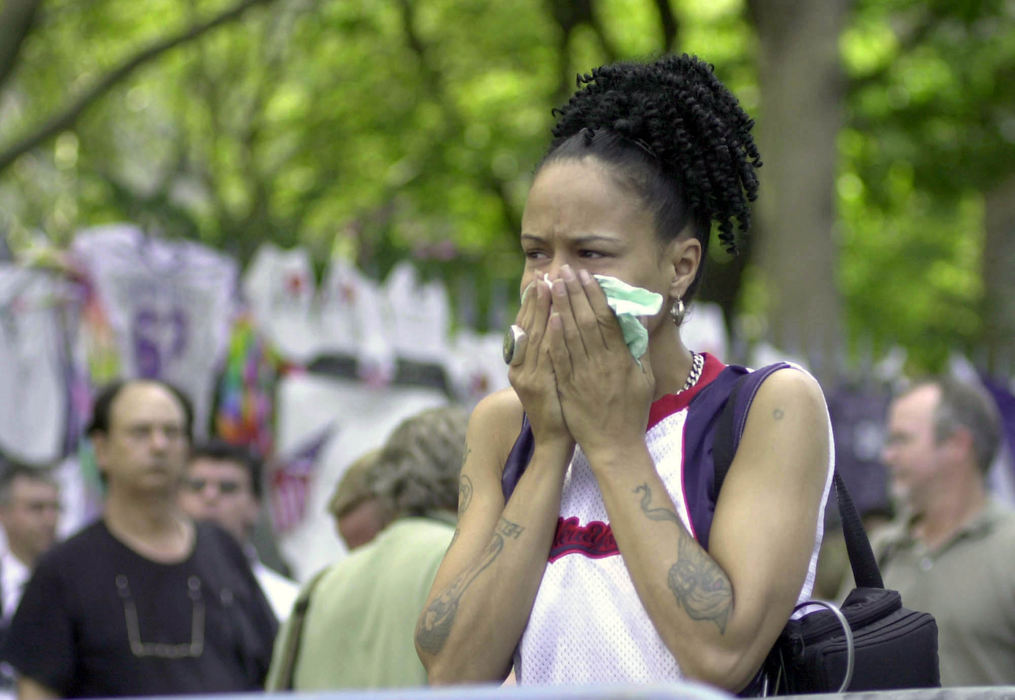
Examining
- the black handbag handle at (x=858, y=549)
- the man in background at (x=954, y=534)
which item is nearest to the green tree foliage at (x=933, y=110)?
the man in background at (x=954, y=534)

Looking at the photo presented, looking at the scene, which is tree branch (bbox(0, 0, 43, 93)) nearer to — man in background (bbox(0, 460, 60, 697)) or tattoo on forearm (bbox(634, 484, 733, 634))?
man in background (bbox(0, 460, 60, 697))

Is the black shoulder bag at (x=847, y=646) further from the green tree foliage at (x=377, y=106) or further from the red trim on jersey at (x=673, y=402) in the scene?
the green tree foliage at (x=377, y=106)

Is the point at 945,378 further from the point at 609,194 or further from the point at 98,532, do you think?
the point at 609,194

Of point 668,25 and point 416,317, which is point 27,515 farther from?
point 668,25

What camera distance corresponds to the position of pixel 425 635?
2039mm

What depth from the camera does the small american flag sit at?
23.5 feet

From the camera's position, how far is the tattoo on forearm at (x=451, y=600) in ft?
6.53

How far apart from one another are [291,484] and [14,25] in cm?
288

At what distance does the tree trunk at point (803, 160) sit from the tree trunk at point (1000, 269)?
4.32 m

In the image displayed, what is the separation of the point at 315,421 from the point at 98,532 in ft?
8.75

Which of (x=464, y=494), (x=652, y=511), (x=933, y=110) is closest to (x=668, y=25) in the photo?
(x=933, y=110)

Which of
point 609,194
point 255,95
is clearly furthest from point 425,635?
point 255,95

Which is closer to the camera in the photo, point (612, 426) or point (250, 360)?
point (612, 426)

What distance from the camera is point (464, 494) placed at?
218cm
